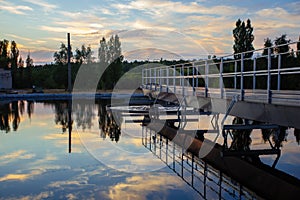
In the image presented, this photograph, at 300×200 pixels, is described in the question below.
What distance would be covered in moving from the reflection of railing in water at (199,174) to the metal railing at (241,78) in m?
1.26

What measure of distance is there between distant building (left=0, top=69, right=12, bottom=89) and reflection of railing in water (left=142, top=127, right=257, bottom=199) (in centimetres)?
2349

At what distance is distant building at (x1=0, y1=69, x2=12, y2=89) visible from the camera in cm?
2827

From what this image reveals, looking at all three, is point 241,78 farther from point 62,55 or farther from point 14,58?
point 14,58

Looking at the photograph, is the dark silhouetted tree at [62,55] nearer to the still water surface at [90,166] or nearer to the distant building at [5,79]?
the distant building at [5,79]

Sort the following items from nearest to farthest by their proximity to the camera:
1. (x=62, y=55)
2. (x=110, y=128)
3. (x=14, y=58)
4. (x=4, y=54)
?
1. (x=110, y=128)
2. (x=62, y=55)
3. (x=14, y=58)
4. (x=4, y=54)

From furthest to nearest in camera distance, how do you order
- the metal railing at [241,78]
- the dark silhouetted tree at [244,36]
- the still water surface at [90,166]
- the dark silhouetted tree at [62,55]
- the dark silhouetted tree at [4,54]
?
the dark silhouetted tree at [4,54]
the dark silhouetted tree at [62,55]
the dark silhouetted tree at [244,36]
the metal railing at [241,78]
the still water surface at [90,166]

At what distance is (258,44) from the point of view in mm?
21406

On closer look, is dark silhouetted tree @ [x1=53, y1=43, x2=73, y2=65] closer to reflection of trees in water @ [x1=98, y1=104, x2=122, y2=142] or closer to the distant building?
the distant building

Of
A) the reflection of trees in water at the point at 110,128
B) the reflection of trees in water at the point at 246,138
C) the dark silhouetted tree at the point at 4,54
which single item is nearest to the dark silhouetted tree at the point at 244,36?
the reflection of trees in water at the point at 110,128

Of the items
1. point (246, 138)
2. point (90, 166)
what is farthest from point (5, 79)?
point (90, 166)

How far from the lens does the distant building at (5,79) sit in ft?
92.7

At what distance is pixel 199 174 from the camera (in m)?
5.50

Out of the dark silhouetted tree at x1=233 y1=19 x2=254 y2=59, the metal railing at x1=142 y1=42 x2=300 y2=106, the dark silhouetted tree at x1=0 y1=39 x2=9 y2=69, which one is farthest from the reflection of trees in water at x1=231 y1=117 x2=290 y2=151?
the dark silhouetted tree at x1=0 y1=39 x2=9 y2=69

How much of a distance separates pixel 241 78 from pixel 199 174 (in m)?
1.72
